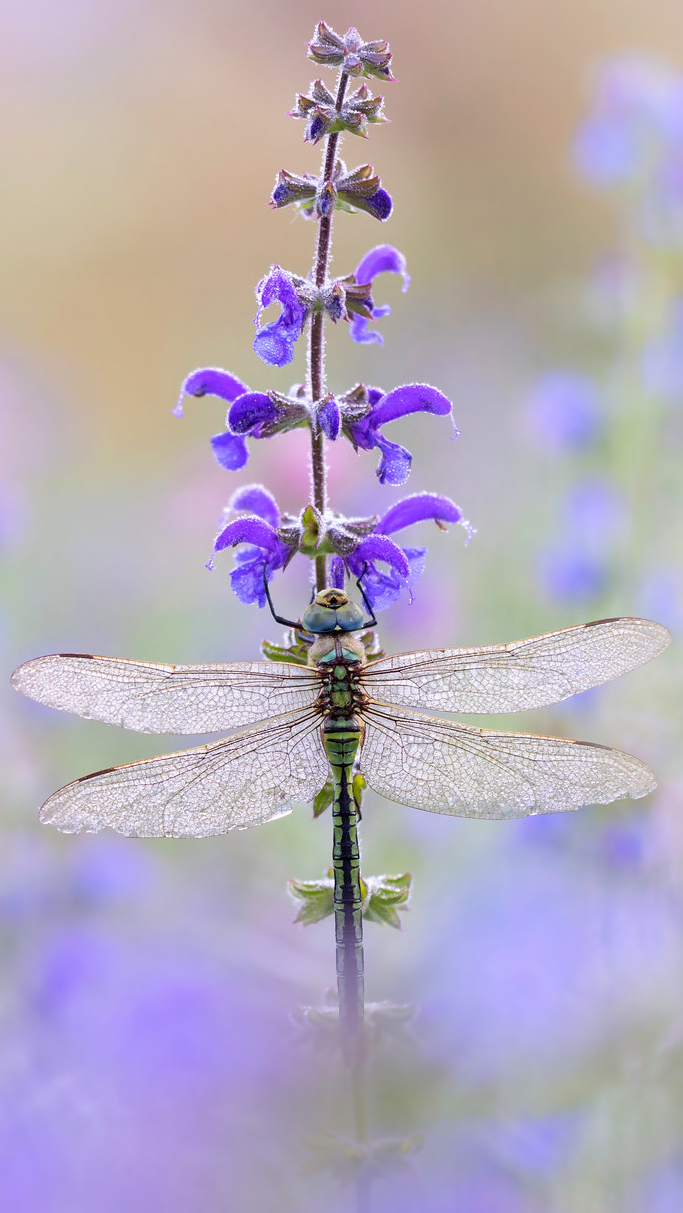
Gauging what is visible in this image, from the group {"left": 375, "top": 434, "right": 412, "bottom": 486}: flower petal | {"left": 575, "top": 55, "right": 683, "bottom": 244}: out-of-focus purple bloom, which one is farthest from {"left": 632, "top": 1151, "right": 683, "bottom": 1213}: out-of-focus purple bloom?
{"left": 575, "top": 55, "right": 683, "bottom": 244}: out-of-focus purple bloom

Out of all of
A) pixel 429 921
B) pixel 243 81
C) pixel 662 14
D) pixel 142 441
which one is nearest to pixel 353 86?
pixel 429 921

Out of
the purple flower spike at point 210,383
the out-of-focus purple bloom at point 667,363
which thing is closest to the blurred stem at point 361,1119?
the purple flower spike at point 210,383

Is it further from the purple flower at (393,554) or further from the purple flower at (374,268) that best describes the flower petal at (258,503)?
the purple flower at (374,268)

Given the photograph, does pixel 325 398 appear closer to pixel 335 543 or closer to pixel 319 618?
pixel 335 543

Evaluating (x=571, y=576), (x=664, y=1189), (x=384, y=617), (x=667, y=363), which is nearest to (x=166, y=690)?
(x=664, y=1189)

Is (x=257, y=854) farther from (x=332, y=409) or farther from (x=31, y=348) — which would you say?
(x=31, y=348)

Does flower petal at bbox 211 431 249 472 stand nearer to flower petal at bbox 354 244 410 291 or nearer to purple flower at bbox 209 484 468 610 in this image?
purple flower at bbox 209 484 468 610
